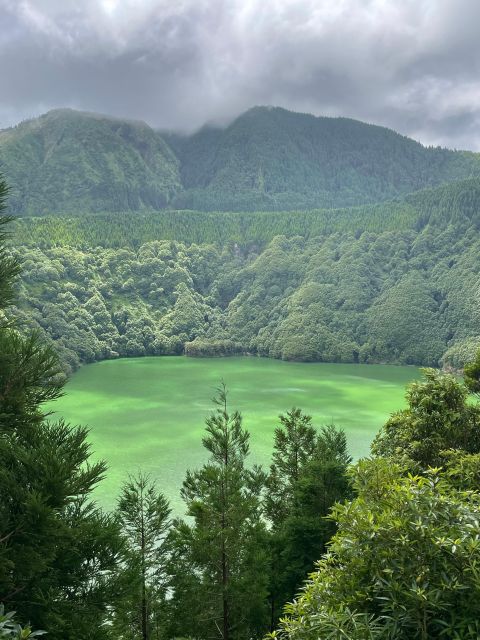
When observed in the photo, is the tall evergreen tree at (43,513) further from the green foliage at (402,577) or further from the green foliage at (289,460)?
the green foliage at (289,460)

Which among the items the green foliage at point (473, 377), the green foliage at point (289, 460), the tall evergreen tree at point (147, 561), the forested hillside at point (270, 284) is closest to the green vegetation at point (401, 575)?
the tall evergreen tree at point (147, 561)

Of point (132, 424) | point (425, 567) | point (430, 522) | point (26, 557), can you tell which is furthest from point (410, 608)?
point (132, 424)

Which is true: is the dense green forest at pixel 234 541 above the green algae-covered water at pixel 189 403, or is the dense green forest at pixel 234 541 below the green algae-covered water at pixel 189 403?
above

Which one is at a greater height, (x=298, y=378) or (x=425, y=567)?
(x=425, y=567)

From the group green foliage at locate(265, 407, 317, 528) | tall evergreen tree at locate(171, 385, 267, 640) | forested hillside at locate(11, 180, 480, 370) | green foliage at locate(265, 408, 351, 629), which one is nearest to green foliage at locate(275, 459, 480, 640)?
tall evergreen tree at locate(171, 385, 267, 640)

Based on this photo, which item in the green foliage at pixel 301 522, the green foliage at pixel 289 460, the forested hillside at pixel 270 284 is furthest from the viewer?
the forested hillside at pixel 270 284

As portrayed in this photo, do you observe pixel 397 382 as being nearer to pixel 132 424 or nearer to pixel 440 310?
pixel 440 310
